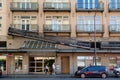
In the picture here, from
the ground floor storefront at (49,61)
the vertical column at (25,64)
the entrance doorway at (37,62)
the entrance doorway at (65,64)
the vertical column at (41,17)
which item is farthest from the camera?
the entrance doorway at (65,64)

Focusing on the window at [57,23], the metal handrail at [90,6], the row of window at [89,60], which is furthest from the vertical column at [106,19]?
the window at [57,23]

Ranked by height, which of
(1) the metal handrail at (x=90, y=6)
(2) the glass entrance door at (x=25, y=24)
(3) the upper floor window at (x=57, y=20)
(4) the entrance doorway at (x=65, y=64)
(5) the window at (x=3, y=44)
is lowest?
(4) the entrance doorway at (x=65, y=64)

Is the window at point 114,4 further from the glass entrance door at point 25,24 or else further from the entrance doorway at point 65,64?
the glass entrance door at point 25,24

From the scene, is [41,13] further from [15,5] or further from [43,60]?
[43,60]

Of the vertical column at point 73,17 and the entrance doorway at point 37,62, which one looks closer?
the entrance doorway at point 37,62

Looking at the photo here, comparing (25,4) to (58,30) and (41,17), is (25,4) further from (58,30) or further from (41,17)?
(58,30)

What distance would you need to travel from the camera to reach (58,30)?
50500mm

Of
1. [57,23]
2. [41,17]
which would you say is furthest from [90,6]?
[41,17]

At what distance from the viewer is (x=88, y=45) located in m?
50.0

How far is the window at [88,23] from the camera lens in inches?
2009

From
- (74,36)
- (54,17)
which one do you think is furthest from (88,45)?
(54,17)

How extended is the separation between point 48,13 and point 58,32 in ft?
11.3

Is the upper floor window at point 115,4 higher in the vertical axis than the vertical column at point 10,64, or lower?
higher

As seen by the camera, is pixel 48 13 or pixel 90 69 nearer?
pixel 90 69
